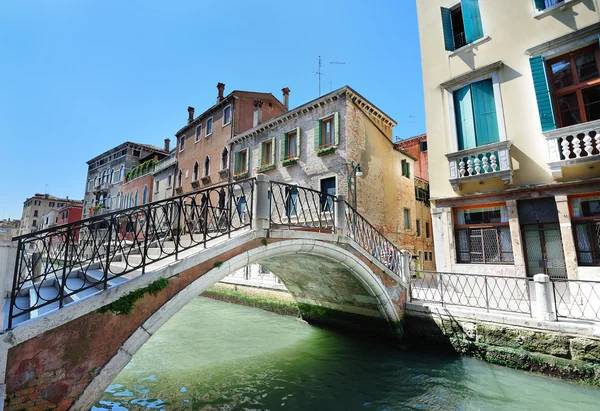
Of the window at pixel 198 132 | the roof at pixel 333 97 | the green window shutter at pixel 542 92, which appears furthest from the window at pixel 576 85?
the window at pixel 198 132

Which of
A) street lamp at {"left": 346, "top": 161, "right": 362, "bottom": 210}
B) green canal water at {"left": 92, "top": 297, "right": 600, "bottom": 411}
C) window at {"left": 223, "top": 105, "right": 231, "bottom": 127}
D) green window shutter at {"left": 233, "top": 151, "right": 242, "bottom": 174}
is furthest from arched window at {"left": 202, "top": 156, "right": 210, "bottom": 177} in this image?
green canal water at {"left": 92, "top": 297, "right": 600, "bottom": 411}

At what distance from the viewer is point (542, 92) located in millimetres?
7227

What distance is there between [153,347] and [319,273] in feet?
15.0

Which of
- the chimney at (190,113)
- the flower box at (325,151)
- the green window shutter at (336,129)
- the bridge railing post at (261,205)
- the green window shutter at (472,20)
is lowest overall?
the bridge railing post at (261,205)

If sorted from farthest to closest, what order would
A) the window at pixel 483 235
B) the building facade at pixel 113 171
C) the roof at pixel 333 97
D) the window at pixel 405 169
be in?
the building facade at pixel 113 171 < the window at pixel 405 169 < the roof at pixel 333 97 < the window at pixel 483 235

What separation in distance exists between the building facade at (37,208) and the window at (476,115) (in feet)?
202

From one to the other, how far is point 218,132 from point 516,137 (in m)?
16.1

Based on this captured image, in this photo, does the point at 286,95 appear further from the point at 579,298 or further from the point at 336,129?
the point at 579,298

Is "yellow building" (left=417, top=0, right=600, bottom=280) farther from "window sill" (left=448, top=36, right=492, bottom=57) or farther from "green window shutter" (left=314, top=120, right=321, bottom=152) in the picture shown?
"green window shutter" (left=314, top=120, right=321, bottom=152)

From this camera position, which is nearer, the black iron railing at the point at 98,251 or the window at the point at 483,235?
the black iron railing at the point at 98,251

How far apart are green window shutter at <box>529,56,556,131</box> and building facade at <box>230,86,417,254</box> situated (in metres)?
6.07

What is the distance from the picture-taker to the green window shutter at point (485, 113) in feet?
26.3

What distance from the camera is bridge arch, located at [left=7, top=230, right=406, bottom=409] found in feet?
10.4

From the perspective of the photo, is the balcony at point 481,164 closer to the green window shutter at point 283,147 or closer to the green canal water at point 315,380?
the green canal water at point 315,380
